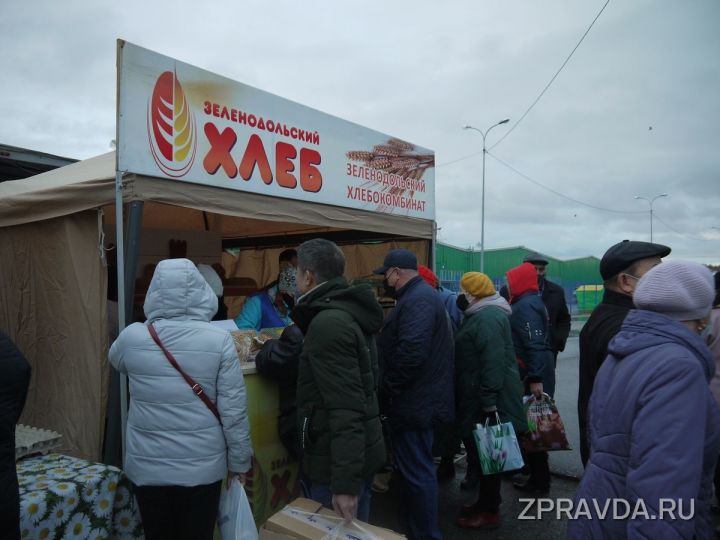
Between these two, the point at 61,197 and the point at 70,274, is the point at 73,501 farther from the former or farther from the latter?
the point at 61,197

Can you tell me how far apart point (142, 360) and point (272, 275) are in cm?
536

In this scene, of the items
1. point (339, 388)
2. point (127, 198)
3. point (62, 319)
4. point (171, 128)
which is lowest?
point (339, 388)

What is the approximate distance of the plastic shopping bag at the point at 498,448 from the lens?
3154 mm

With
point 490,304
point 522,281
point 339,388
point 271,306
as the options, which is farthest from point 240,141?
point 522,281

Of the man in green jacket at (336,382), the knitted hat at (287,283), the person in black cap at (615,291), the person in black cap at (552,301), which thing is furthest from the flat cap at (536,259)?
the man in green jacket at (336,382)

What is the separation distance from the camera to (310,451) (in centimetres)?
211

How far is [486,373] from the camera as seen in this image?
10.6 ft

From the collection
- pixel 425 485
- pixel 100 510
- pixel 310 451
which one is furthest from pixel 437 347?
pixel 100 510

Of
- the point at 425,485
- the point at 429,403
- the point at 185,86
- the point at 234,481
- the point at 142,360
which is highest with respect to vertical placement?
the point at 185,86

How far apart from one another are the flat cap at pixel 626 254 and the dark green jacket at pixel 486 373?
1019 mm

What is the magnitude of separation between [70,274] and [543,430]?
361 centimetres

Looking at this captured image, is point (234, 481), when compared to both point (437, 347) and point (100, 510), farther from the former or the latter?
point (437, 347)

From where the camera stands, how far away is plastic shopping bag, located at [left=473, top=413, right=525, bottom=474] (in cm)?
315

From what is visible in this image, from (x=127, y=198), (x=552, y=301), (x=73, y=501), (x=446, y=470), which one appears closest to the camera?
(x=73, y=501)
